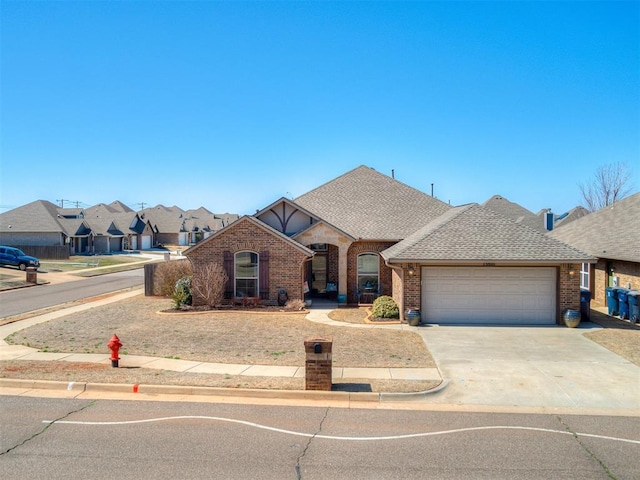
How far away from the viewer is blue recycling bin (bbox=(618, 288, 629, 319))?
1862 centimetres

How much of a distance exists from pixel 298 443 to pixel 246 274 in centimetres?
1461

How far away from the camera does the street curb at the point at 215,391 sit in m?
9.87

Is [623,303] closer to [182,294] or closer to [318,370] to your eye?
[318,370]

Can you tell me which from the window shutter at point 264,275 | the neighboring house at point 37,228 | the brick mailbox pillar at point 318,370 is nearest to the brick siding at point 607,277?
the window shutter at point 264,275

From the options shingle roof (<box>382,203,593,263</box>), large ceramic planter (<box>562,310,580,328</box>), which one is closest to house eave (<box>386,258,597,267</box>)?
shingle roof (<box>382,203,593,263</box>)

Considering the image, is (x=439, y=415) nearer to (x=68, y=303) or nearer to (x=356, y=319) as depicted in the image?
(x=356, y=319)

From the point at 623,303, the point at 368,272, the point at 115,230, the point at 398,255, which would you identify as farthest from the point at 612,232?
the point at 115,230

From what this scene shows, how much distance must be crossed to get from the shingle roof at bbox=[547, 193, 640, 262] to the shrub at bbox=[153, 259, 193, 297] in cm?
1997

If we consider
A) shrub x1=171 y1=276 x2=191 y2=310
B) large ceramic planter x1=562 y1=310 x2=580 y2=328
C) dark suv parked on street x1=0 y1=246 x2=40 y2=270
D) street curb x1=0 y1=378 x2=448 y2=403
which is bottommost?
street curb x1=0 y1=378 x2=448 y2=403

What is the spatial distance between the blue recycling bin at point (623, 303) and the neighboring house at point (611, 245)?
3.94 feet

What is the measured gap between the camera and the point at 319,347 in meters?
10.2

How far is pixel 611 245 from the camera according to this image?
73.6 ft

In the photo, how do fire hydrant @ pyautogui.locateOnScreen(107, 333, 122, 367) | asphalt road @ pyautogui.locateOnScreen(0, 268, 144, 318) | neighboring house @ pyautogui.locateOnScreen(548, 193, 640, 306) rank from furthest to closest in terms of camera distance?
asphalt road @ pyautogui.locateOnScreen(0, 268, 144, 318) < neighboring house @ pyautogui.locateOnScreen(548, 193, 640, 306) < fire hydrant @ pyautogui.locateOnScreen(107, 333, 122, 367)

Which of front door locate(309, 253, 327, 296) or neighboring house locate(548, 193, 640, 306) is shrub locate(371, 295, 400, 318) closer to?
front door locate(309, 253, 327, 296)
